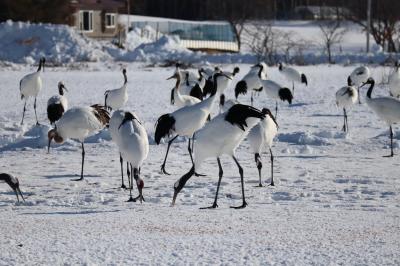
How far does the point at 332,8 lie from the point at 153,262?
7322 cm

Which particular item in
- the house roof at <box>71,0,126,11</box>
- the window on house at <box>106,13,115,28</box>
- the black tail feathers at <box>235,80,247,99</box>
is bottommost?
the black tail feathers at <box>235,80,247,99</box>

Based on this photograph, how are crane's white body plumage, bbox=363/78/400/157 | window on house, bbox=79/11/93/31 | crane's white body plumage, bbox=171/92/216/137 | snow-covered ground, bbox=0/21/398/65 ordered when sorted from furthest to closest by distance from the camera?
1. window on house, bbox=79/11/93/31
2. snow-covered ground, bbox=0/21/398/65
3. crane's white body plumage, bbox=363/78/400/157
4. crane's white body plumage, bbox=171/92/216/137

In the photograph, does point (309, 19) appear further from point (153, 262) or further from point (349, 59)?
point (153, 262)

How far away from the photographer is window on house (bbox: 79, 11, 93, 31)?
2283 inches

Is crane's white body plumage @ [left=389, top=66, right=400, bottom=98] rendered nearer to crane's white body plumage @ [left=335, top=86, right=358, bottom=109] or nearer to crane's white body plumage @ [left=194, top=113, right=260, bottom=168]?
crane's white body plumage @ [left=335, top=86, right=358, bottom=109]

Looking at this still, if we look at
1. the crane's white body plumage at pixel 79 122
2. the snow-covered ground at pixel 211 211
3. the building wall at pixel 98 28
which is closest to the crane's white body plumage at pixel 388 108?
the snow-covered ground at pixel 211 211

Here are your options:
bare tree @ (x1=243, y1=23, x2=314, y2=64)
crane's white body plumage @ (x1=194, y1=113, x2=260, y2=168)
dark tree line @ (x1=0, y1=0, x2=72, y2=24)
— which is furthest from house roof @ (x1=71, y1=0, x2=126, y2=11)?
crane's white body plumage @ (x1=194, y1=113, x2=260, y2=168)

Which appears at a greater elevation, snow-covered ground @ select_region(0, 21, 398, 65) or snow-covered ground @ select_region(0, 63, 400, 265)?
snow-covered ground @ select_region(0, 21, 398, 65)

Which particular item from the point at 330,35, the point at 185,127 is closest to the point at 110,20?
the point at 330,35

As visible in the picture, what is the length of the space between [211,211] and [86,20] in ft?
169

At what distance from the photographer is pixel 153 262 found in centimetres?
631

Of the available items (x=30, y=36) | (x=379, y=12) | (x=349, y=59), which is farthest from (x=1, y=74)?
(x=379, y=12)

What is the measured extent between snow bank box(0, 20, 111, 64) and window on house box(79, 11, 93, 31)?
13.0 metres

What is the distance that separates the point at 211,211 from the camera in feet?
27.5
